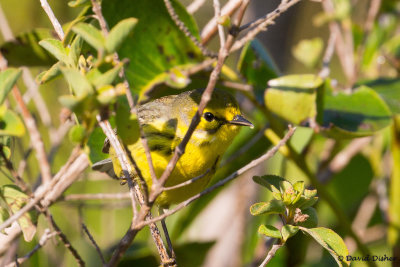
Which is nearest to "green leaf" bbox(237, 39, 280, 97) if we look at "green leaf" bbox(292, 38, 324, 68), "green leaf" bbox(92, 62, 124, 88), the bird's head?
the bird's head

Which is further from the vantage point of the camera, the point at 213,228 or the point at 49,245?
the point at 213,228

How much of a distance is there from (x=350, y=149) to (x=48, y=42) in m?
1.67

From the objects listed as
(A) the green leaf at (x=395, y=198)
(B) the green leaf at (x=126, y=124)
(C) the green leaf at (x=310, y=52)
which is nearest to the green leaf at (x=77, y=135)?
(B) the green leaf at (x=126, y=124)

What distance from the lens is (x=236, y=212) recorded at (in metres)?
2.43

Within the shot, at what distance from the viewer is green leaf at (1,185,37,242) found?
1.19 metres

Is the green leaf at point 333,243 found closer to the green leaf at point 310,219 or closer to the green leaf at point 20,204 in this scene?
the green leaf at point 310,219

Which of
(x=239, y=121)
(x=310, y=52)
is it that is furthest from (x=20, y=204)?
(x=310, y=52)

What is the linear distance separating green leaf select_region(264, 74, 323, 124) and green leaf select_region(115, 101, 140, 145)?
0.77 metres

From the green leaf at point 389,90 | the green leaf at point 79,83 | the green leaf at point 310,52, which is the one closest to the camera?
the green leaf at point 79,83

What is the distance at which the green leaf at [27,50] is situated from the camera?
5.77 feet

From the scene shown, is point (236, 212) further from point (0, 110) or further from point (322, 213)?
point (0, 110)

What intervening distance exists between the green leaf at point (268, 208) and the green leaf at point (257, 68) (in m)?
0.85

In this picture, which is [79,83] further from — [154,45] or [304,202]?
[154,45]

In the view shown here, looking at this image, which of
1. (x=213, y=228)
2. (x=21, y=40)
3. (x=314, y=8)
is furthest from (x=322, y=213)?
(x=314, y=8)
